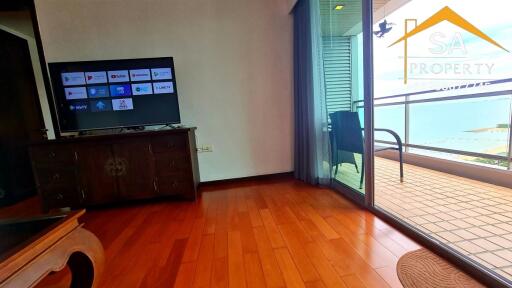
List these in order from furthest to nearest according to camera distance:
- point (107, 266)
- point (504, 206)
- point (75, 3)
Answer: point (75, 3) → point (504, 206) → point (107, 266)

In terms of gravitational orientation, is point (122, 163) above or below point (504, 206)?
above

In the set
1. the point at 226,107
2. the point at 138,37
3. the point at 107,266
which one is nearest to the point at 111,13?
the point at 138,37

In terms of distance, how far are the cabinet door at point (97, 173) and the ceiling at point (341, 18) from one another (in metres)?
2.61

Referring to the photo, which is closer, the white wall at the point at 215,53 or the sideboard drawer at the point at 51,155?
the sideboard drawer at the point at 51,155

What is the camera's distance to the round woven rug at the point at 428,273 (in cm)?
110

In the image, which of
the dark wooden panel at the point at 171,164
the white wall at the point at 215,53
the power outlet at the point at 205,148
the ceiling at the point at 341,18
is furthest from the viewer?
the power outlet at the point at 205,148

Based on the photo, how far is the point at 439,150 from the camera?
3059mm

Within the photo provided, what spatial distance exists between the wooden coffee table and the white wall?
6.51 feet

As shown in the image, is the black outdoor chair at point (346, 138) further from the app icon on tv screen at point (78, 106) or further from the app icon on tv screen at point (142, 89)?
the app icon on tv screen at point (78, 106)

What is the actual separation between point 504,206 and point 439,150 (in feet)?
4.51

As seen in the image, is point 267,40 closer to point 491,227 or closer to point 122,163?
point 122,163

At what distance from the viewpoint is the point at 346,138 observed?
96.6 inches

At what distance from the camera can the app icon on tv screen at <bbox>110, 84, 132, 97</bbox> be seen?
7.91 ft

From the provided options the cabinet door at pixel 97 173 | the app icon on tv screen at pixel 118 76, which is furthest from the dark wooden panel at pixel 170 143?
the app icon on tv screen at pixel 118 76
